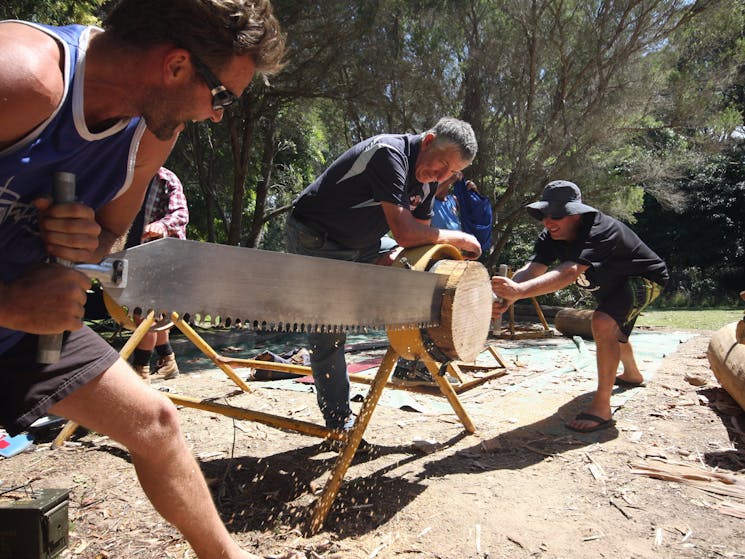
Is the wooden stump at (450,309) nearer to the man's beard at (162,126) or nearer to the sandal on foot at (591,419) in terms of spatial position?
the man's beard at (162,126)

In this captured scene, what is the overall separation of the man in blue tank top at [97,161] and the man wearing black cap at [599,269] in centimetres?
256

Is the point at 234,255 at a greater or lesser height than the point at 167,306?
greater

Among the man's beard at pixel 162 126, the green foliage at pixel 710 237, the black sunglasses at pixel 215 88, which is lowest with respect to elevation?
the man's beard at pixel 162 126

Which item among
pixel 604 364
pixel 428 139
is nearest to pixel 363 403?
pixel 428 139

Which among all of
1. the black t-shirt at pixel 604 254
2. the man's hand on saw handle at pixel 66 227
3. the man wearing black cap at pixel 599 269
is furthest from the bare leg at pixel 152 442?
the black t-shirt at pixel 604 254

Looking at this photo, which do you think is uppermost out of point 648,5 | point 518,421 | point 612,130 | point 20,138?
point 648,5

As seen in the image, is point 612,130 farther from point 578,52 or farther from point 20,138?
point 20,138

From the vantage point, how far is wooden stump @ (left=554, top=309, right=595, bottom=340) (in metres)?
8.05

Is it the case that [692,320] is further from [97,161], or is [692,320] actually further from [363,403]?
[97,161]

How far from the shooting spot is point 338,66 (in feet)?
28.5

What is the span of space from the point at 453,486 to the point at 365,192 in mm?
1657

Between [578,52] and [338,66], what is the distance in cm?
444

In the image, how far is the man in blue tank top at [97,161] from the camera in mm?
1272

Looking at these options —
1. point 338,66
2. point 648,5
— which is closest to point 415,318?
point 338,66
